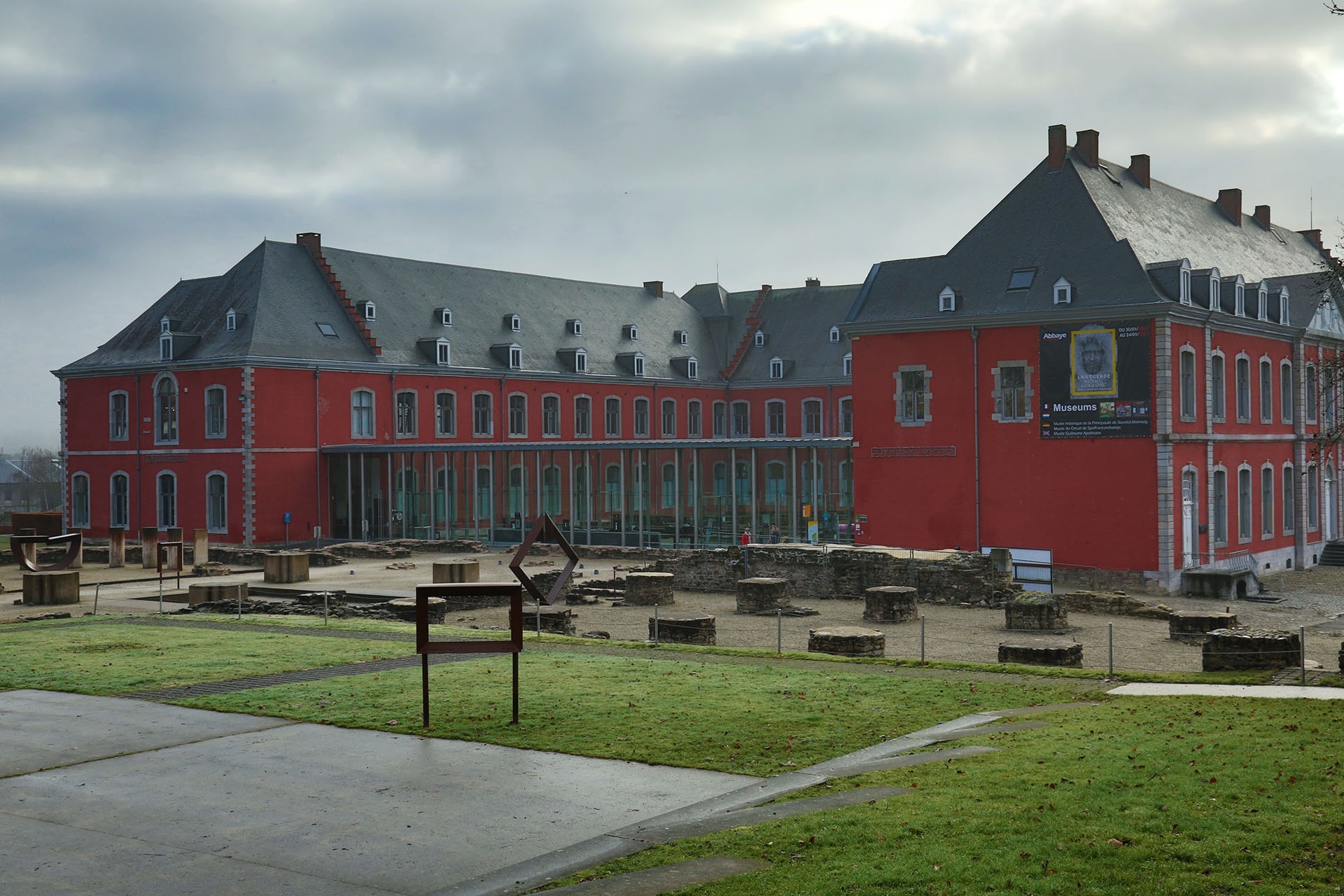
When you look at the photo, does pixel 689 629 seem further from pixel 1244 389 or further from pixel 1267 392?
pixel 1267 392

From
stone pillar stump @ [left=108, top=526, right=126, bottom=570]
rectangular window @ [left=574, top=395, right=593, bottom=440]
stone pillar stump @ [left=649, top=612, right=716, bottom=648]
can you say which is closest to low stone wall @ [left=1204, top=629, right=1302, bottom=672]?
stone pillar stump @ [left=649, top=612, right=716, bottom=648]

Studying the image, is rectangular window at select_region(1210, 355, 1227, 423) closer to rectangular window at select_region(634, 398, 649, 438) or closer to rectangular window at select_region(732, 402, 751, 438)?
rectangular window at select_region(634, 398, 649, 438)

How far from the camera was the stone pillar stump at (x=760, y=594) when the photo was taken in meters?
29.7

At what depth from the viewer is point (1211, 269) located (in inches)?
1503

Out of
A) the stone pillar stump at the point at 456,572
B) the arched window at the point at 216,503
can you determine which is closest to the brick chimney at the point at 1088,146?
the stone pillar stump at the point at 456,572

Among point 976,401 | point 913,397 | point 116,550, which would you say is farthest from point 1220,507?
point 116,550

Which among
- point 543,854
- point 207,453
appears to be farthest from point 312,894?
point 207,453

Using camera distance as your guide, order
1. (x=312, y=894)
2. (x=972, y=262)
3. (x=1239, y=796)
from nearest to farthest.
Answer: (x=312, y=894)
(x=1239, y=796)
(x=972, y=262)

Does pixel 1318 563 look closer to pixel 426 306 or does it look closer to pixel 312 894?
pixel 426 306

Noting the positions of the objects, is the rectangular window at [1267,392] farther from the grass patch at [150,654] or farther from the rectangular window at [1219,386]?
the grass patch at [150,654]

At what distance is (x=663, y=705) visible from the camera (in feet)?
47.8

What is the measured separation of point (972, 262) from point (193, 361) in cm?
3141

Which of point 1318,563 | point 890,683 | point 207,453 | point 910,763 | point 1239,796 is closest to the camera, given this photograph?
point 1239,796

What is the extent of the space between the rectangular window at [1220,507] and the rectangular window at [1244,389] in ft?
8.13
